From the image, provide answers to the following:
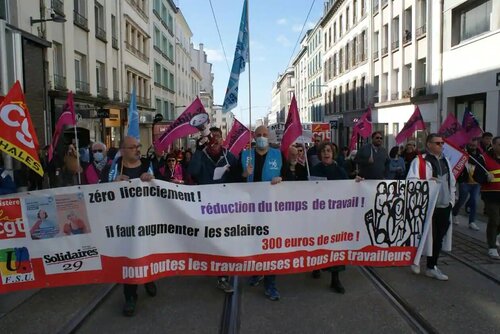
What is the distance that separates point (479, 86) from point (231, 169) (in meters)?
15.6

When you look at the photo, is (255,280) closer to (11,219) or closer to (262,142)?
(262,142)

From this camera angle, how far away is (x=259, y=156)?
5.70m

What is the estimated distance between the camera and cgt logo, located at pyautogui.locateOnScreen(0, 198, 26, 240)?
474 cm

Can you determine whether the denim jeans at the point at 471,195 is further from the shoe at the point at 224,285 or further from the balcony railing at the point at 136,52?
the balcony railing at the point at 136,52

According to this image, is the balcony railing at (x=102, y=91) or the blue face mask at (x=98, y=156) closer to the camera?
the blue face mask at (x=98, y=156)

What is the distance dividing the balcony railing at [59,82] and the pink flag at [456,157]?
15.7 metres

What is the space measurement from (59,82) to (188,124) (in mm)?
14401

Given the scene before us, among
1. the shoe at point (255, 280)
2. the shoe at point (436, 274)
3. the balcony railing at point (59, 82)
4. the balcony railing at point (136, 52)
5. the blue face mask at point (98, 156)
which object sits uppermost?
the balcony railing at point (136, 52)

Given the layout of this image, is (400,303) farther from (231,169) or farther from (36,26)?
(36,26)

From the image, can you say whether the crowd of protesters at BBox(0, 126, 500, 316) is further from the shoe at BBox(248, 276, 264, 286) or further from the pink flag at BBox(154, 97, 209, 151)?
the pink flag at BBox(154, 97, 209, 151)

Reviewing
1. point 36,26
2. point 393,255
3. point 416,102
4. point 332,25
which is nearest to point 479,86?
point 416,102

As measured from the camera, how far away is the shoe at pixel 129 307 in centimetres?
478

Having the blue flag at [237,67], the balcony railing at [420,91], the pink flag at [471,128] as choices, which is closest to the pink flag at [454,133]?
the pink flag at [471,128]

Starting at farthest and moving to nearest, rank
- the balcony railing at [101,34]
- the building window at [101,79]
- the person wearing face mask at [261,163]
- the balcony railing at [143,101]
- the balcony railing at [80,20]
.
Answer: the balcony railing at [143,101], the building window at [101,79], the balcony railing at [101,34], the balcony railing at [80,20], the person wearing face mask at [261,163]
